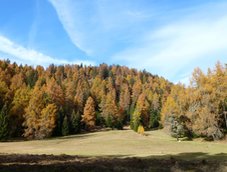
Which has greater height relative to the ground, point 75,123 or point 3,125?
point 75,123

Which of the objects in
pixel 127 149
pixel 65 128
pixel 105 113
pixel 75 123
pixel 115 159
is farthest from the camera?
pixel 105 113

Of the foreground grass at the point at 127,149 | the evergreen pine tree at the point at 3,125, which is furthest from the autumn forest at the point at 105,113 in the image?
the foreground grass at the point at 127,149

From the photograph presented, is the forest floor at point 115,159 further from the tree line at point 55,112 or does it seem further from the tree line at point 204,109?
the tree line at point 55,112

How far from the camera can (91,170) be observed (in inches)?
623

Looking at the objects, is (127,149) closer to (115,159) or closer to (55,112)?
(115,159)

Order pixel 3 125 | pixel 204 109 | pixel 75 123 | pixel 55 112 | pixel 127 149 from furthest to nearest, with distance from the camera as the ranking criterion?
pixel 75 123, pixel 55 112, pixel 3 125, pixel 204 109, pixel 127 149

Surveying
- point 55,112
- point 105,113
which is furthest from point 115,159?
point 105,113

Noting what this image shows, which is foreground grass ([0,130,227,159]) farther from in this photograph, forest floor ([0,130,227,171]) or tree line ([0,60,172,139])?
tree line ([0,60,172,139])

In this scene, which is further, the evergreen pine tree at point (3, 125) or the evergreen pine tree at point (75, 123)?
the evergreen pine tree at point (75, 123)

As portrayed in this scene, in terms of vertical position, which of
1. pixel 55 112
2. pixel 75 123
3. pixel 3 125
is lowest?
pixel 3 125

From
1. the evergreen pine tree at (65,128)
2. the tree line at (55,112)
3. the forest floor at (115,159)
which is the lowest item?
the forest floor at (115,159)

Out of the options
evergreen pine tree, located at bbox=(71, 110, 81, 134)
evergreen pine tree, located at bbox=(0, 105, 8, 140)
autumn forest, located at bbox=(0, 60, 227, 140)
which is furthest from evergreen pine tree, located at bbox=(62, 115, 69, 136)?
evergreen pine tree, located at bbox=(0, 105, 8, 140)

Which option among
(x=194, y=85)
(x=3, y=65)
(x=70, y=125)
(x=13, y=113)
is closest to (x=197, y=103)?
(x=194, y=85)

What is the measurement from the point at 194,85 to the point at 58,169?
57.7 meters
